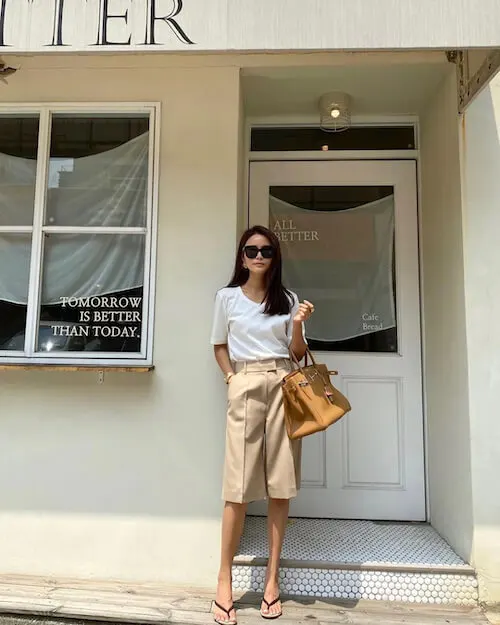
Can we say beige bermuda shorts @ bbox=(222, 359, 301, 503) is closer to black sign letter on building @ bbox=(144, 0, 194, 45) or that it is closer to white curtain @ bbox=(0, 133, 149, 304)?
white curtain @ bbox=(0, 133, 149, 304)

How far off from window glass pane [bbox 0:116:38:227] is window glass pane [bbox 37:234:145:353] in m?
0.23

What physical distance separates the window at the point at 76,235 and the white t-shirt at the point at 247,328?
0.46 meters

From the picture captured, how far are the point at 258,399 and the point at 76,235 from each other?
133cm

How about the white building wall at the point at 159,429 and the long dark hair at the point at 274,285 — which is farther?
the white building wall at the point at 159,429

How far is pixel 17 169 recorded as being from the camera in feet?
8.73

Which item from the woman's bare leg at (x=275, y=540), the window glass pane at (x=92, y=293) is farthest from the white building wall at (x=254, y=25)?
the woman's bare leg at (x=275, y=540)

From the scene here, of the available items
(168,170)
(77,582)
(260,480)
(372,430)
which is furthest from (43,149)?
(372,430)

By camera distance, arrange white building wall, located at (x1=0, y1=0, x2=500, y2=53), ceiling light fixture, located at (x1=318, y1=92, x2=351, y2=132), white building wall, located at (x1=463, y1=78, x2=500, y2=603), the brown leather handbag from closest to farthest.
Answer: white building wall, located at (x1=0, y1=0, x2=500, y2=53)
the brown leather handbag
white building wall, located at (x1=463, y1=78, x2=500, y2=603)
ceiling light fixture, located at (x1=318, y1=92, x2=351, y2=132)

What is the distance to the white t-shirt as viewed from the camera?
7.07 ft

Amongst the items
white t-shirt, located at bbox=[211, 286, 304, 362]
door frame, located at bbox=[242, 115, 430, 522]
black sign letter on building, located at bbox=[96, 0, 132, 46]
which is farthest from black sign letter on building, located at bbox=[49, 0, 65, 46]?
door frame, located at bbox=[242, 115, 430, 522]

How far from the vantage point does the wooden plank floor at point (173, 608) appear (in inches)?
82.4

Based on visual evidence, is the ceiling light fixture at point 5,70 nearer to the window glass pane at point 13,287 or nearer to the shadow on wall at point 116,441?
the window glass pane at point 13,287

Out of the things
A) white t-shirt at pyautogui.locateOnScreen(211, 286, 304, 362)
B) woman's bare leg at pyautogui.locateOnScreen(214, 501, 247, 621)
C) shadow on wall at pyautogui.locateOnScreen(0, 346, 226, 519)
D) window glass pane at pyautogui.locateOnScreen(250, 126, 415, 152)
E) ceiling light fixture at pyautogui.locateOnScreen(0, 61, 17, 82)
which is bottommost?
woman's bare leg at pyautogui.locateOnScreen(214, 501, 247, 621)

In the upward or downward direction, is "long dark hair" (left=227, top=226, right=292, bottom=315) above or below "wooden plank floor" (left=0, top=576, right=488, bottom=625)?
above
